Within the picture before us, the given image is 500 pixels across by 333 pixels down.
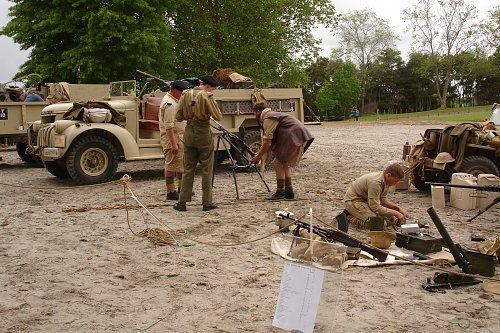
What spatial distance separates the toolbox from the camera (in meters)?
6.02

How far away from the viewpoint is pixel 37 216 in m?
8.00

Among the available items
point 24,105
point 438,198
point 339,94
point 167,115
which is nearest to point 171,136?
point 167,115

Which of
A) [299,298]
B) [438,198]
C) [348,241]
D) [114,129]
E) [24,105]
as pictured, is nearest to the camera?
[299,298]

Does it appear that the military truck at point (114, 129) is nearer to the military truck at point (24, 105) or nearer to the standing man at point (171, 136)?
the military truck at point (24, 105)

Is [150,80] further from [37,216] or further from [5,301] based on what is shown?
[5,301]

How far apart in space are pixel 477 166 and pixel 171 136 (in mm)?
4795

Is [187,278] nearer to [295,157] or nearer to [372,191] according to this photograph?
[372,191]

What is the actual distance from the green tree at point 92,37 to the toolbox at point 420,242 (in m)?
17.9

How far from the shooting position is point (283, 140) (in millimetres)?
8969

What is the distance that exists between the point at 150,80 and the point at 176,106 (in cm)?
304

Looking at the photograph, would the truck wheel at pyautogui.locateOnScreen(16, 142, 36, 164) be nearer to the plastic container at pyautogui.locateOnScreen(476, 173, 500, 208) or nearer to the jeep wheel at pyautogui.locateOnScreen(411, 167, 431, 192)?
the jeep wheel at pyautogui.locateOnScreen(411, 167, 431, 192)

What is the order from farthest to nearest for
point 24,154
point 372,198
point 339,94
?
point 339,94, point 24,154, point 372,198

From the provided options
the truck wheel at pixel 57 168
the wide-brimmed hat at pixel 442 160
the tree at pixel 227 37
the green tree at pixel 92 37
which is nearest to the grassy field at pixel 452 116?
the tree at pixel 227 37

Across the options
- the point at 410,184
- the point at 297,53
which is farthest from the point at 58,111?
the point at 297,53
